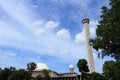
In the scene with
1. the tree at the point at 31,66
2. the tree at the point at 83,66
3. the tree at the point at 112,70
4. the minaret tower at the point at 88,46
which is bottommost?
the tree at the point at 112,70

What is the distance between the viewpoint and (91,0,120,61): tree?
32.0 metres

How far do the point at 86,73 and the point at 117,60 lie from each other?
13.9 metres

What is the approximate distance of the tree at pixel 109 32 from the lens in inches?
1259

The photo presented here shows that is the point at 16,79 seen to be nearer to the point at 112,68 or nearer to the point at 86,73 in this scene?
the point at 86,73

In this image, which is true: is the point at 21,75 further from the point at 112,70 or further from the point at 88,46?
the point at 112,70

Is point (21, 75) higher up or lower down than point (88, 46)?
lower down

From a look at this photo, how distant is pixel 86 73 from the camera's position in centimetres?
4759

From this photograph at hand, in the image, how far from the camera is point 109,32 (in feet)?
107

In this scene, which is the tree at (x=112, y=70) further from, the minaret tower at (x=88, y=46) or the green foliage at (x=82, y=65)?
the minaret tower at (x=88, y=46)

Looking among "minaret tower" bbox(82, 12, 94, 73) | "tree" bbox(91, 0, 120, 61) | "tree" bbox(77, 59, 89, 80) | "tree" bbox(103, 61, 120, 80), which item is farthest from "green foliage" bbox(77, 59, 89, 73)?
"minaret tower" bbox(82, 12, 94, 73)

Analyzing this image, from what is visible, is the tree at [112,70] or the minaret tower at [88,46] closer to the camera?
the tree at [112,70]

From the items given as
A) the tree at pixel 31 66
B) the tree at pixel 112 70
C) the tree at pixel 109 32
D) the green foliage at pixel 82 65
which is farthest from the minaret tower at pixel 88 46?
the tree at pixel 112 70

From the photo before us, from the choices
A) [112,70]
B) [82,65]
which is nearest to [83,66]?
[82,65]

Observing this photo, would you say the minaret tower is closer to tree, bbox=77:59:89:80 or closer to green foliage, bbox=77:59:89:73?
tree, bbox=77:59:89:80
